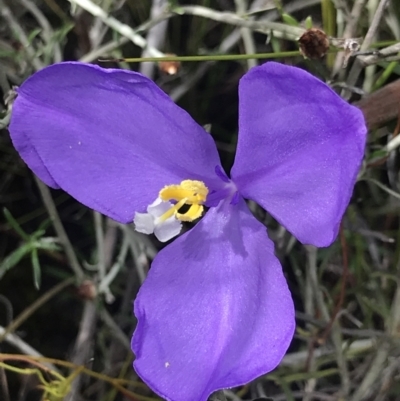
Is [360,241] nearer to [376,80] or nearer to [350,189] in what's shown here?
[376,80]

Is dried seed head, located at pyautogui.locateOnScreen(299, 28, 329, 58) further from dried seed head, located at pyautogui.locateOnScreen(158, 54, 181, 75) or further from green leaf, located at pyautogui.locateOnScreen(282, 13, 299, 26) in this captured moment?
dried seed head, located at pyautogui.locateOnScreen(158, 54, 181, 75)

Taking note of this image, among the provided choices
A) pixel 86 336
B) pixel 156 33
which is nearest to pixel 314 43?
pixel 156 33

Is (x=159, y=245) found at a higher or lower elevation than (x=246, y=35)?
lower

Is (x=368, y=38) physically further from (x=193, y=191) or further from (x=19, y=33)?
(x=19, y=33)

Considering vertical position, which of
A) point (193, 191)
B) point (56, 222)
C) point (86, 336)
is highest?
point (193, 191)

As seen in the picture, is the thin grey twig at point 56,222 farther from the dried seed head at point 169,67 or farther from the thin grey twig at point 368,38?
the thin grey twig at point 368,38

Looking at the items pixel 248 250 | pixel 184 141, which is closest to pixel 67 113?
pixel 184 141

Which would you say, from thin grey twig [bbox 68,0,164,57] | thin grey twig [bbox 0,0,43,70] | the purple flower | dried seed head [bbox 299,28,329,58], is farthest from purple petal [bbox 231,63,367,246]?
thin grey twig [bbox 0,0,43,70]
